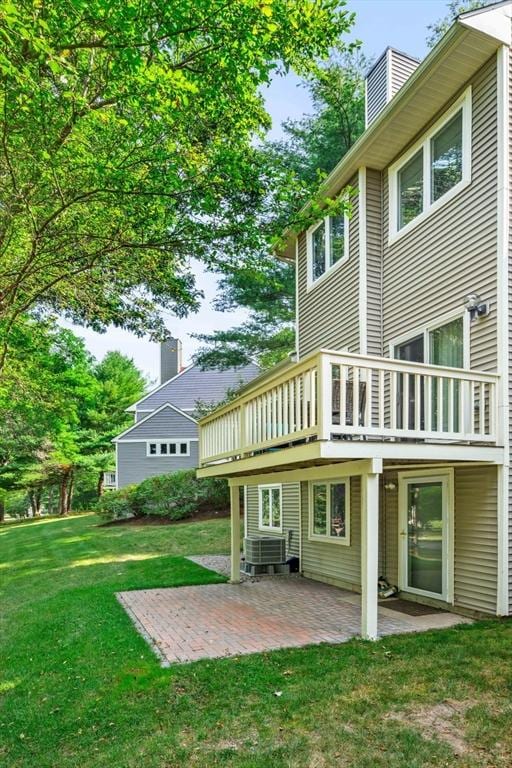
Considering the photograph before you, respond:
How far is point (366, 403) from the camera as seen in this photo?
18.4ft

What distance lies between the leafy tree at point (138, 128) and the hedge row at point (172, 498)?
42.8ft

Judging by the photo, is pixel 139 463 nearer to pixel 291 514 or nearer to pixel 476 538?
pixel 291 514

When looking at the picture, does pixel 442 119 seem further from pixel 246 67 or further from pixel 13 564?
pixel 13 564

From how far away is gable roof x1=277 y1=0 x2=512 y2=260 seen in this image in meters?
6.28

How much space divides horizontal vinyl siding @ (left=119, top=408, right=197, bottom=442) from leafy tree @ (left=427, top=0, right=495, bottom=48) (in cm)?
1861

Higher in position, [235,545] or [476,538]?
[476,538]

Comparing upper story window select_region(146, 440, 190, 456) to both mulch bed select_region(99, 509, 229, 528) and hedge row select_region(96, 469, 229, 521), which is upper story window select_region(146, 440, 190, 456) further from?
mulch bed select_region(99, 509, 229, 528)

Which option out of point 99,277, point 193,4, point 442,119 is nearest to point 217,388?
point 99,277

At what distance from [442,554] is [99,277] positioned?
6.67m

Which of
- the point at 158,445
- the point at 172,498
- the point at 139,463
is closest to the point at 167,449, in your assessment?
the point at 158,445

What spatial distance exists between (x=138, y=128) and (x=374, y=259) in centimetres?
444

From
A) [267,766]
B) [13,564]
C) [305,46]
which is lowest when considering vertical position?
[13,564]

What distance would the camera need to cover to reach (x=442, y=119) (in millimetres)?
7461

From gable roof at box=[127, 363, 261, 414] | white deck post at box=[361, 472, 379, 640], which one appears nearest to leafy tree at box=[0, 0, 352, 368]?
white deck post at box=[361, 472, 379, 640]
